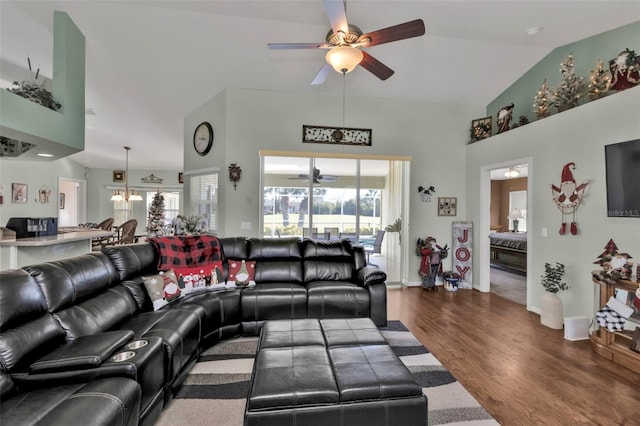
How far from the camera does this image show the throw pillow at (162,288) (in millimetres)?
2766

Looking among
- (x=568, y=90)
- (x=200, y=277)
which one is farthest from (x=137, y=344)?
(x=568, y=90)

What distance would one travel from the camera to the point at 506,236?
279 inches

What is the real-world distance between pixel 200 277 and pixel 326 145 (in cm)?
314

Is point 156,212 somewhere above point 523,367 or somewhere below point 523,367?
above

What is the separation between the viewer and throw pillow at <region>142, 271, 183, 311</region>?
2.77 metres

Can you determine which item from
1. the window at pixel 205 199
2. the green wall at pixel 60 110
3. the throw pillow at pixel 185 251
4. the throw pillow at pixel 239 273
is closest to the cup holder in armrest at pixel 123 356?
the throw pillow at pixel 185 251

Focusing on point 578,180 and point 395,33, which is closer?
point 395,33

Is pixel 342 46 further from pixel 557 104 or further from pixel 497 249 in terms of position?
pixel 497 249

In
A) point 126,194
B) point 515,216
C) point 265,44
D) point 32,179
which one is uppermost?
point 265,44

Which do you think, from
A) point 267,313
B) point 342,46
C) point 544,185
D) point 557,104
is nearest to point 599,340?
point 544,185

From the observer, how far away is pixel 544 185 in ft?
13.4

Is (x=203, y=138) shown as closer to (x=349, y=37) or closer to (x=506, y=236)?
(x=349, y=37)

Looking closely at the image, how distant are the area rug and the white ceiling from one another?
11.6 feet

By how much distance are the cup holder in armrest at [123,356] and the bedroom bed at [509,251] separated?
666cm
